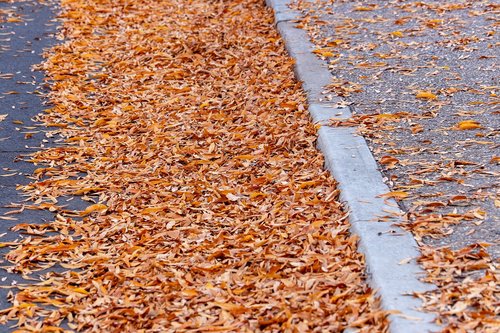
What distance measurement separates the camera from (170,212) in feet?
14.6

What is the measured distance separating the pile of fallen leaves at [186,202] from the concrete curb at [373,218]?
0.26ft

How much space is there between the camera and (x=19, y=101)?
6250mm

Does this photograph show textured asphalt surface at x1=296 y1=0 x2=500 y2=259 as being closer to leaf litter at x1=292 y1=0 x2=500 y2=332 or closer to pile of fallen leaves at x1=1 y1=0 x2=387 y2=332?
leaf litter at x1=292 y1=0 x2=500 y2=332

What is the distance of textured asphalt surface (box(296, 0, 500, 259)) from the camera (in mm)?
4152

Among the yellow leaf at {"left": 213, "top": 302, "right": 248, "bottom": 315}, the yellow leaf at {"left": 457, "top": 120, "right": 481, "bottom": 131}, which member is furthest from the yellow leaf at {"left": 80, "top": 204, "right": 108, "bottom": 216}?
the yellow leaf at {"left": 457, "top": 120, "right": 481, "bottom": 131}

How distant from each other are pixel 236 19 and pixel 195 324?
508cm

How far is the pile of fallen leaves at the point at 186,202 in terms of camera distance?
3584 millimetres

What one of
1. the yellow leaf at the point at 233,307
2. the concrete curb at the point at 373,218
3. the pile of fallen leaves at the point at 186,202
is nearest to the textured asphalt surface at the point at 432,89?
the concrete curb at the point at 373,218

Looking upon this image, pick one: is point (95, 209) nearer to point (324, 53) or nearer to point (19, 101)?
point (19, 101)

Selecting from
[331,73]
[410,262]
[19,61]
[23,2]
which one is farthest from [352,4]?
[410,262]

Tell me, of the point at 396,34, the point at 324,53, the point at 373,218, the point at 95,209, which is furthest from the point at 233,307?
the point at 396,34

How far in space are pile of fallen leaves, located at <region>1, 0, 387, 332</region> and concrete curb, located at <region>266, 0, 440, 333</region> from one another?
0.08 meters

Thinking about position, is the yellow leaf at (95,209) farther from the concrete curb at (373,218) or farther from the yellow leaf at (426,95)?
the yellow leaf at (426,95)

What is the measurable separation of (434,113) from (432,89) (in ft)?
1.45
